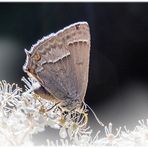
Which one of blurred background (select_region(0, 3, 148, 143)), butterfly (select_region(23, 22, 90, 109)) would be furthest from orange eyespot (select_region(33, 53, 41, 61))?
blurred background (select_region(0, 3, 148, 143))

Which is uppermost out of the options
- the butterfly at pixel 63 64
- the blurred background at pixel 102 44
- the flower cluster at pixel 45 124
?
the blurred background at pixel 102 44

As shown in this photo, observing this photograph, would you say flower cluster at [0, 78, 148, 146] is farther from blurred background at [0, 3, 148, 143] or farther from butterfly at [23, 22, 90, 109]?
blurred background at [0, 3, 148, 143]

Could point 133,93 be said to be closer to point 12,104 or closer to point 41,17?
point 41,17

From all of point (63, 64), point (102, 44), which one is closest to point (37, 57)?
point (63, 64)

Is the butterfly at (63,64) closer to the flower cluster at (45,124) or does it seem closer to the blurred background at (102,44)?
the flower cluster at (45,124)

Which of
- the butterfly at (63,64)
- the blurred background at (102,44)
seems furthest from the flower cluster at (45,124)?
the blurred background at (102,44)

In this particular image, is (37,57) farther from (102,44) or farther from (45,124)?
(102,44)
